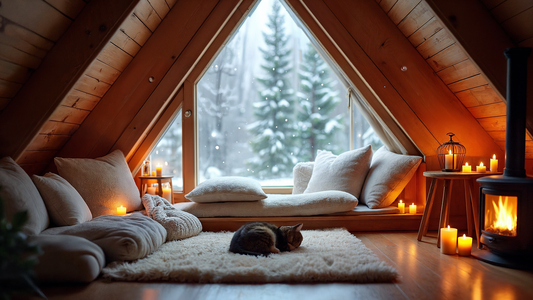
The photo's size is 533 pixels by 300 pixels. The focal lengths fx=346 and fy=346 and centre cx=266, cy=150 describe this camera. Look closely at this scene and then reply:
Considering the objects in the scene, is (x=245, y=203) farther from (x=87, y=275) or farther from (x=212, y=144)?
(x=87, y=275)

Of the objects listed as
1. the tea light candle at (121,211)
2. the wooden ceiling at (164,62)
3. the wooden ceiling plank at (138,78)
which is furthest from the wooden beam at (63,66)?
the tea light candle at (121,211)

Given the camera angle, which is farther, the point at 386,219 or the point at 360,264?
the point at 386,219

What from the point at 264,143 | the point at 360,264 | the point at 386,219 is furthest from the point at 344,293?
the point at 264,143

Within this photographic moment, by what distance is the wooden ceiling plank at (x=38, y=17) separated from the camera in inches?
76.7

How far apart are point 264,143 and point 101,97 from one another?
5.17 feet

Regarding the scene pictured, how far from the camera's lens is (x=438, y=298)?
156 cm

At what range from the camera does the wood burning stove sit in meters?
1.98

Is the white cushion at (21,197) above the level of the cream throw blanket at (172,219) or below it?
above

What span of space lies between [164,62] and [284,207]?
65.5 inches

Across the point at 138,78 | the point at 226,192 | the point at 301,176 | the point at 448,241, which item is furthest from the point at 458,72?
the point at 138,78

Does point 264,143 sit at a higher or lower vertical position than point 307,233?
higher

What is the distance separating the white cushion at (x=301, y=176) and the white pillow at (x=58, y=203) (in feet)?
6.13

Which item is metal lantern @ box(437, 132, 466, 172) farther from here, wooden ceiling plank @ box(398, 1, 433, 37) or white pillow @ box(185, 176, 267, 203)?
white pillow @ box(185, 176, 267, 203)

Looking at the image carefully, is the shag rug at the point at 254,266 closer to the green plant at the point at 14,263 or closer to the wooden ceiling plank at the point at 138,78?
the green plant at the point at 14,263
